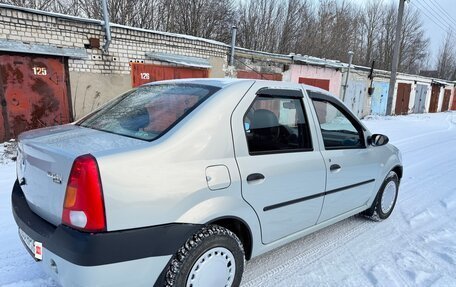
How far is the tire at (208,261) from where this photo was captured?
2.07 m

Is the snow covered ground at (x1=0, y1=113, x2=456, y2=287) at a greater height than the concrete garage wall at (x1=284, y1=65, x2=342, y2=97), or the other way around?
the concrete garage wall at (x1=284, y1=65, x2=342, y2=97)

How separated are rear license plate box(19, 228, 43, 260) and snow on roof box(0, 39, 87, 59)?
624 centimetres

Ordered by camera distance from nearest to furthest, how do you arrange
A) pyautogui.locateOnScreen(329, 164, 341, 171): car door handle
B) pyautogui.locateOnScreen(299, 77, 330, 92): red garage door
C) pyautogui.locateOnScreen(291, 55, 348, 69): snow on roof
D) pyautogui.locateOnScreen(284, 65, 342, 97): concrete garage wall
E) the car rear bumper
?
the car rear bumper
pyautogui.locateOnScreen(329, 164, 341, 171): car door handle
pyautogui.locateOnScreen(284, 65, 342, 97): concrete garage wall
pyautogui.locateOnScreen(291, 55, 348, 69): snow on roof
pyautogui.locateOnScreen(299, 77, 330, 92): red garage door

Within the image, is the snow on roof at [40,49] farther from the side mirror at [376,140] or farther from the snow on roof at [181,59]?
the side mirror at [376,140]

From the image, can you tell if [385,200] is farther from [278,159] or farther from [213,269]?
[213,269]

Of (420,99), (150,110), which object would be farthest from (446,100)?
(150,110)

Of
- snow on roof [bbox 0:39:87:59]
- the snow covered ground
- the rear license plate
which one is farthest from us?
snow on roof [bbox 0:39:87:59]

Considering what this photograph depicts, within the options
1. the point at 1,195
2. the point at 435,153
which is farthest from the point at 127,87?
the point at 435,153

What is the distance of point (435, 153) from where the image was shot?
8914mm

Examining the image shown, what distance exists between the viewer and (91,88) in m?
8.63

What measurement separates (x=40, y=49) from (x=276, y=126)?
272 inches

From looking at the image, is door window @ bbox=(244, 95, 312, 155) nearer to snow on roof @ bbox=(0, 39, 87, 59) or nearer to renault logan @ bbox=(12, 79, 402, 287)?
renault logan @ bbox=(12, 79, 402, 287)

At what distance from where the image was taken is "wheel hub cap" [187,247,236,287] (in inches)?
85.7

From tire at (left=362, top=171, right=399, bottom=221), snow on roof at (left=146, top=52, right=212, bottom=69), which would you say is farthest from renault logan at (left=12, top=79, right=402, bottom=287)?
snow on roof at (left=146, top=52, right=212, bottom=69)
